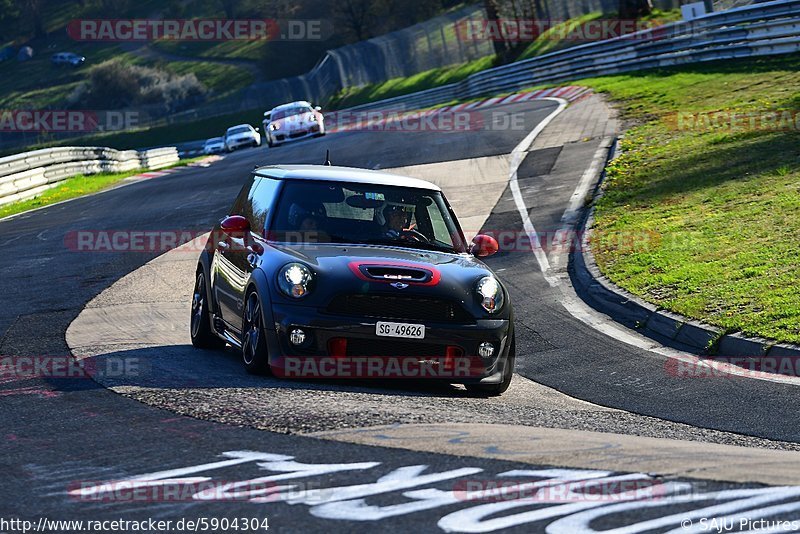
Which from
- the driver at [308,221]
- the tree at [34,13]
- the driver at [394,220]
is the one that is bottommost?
the driver at [394,220]

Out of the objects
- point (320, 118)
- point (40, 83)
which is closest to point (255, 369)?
point (320, 118)

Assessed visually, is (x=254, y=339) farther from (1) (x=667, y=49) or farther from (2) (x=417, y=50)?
(2) (x=417, y=50)

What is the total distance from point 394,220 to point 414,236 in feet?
0.67

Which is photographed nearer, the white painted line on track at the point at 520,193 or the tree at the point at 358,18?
the white painted line on track at the point at 520,193

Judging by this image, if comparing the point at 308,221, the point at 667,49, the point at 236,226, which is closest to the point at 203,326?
the point at 236,226

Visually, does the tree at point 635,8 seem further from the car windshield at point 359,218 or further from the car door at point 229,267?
the car windshield at point 359,218

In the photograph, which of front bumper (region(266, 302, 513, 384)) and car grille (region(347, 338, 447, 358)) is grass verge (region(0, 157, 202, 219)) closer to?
front bumper (region(266, 302, 513, 384))

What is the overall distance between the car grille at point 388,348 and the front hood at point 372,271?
0.34 m

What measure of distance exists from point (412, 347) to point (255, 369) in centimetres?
118

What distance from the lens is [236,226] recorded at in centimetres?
1003

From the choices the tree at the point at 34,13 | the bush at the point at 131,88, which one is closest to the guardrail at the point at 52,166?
the bush at the point at 131,88

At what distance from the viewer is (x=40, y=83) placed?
111 metres

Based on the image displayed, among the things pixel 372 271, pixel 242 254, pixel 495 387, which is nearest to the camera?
pixel 372 271

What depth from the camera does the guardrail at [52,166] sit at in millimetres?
28125
